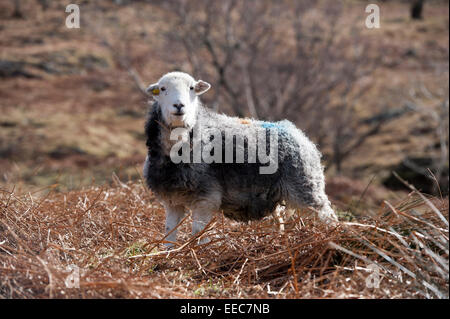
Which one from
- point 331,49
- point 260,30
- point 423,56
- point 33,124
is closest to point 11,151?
point 33,124

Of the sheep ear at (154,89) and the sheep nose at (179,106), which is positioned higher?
the sheep ear at (154,89)

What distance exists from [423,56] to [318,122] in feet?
55.7

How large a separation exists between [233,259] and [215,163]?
1.04 m

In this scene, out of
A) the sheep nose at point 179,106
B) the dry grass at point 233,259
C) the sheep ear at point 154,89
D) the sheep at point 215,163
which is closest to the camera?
the dry grass at point 233,259

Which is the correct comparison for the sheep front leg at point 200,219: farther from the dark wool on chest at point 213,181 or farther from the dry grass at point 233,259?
the dry grass at point 233,259

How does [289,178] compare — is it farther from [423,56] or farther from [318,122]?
[423,56]

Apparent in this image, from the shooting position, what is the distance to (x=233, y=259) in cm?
393

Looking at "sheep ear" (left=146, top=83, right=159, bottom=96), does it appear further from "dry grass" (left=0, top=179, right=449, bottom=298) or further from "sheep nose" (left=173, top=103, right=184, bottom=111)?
"dry grass" (left=0, top=179, right=449, bottom=298)

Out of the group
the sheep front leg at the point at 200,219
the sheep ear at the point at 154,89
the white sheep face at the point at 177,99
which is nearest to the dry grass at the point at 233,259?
the sheep front leg at the point at 200,219

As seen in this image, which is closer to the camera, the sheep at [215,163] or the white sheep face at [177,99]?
the white sheep face at [177,99]

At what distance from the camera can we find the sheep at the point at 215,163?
445 centimetres

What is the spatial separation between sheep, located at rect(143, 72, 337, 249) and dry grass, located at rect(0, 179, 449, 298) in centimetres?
35

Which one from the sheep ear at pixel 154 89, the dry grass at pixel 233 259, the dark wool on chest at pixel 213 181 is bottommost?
the dry grass at pixel 233 259

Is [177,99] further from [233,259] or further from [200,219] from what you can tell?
[233,259]
